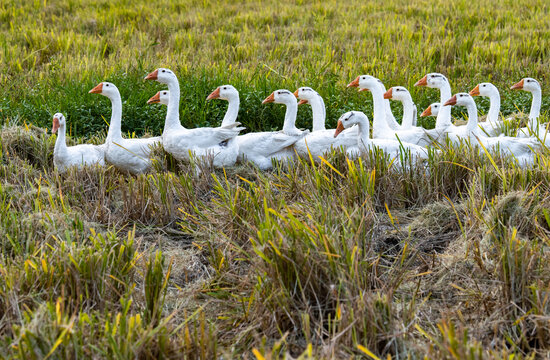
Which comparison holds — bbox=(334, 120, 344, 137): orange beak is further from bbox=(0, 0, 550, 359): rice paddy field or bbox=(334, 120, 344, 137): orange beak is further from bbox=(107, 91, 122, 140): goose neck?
bbox=(107, 91, 122, 140): goose neck

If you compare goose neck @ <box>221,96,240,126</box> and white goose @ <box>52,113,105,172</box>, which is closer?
white goose @ <box>52,113,105,172</box>

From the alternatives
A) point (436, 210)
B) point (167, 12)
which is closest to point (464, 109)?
point (436, 210)

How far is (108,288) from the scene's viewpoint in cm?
300

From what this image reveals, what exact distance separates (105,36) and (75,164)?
21.1 feet

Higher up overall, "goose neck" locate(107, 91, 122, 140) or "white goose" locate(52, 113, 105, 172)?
"goose neck" locate(107, 91, 122, 140)

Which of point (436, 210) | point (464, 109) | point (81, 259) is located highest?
point (81, 259)

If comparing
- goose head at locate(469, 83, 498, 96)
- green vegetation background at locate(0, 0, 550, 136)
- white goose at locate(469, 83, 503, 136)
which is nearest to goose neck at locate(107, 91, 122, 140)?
green vegetation background at locate(0, 0, 550, 136)

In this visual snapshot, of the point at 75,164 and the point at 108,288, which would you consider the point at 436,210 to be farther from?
the point at 75,164

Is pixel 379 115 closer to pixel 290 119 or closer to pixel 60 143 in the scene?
pixel 290 119

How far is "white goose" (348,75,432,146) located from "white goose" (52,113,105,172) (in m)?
2.57

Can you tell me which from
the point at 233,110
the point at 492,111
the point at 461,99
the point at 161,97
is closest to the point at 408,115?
the point at 461,99

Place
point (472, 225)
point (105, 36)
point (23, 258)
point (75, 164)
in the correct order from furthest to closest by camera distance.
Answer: point (105, 36) < point (75, 164) < point (472, 225) < point (23, 258)

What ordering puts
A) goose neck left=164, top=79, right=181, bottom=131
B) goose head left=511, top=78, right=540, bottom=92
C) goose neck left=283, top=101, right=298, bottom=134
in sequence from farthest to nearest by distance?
goose head left=511, top=78, right=540, bottom=92
goose neck left=283, top=101, right=298, bottom=134
goose neck left=164, top=79, right=181, bottom=131

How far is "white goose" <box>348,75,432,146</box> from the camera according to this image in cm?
588
